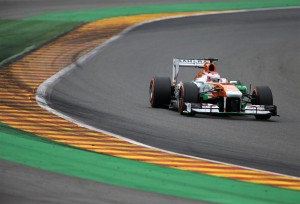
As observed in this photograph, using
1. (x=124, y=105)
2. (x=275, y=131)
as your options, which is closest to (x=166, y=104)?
(x=124, y=105)

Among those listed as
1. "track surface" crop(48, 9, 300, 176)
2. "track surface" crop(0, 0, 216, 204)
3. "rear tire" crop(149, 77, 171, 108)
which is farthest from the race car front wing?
"track surface" crop(0, 0, 216, 204)

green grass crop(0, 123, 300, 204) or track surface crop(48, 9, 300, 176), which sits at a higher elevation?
green grass crop(0, 123, 300, 204)

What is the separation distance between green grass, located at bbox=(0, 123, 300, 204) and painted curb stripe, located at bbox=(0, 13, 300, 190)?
21.4 inches

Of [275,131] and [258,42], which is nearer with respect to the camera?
[275,131]

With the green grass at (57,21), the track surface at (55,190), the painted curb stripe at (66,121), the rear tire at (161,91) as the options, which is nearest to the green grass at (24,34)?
the green grass at (57,21)

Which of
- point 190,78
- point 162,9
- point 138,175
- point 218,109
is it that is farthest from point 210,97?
point 162,9

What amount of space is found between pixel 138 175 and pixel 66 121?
22.5 ft

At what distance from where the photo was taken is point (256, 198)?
14.5 meters

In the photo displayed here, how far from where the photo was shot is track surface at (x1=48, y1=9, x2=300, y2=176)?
65.1 feet

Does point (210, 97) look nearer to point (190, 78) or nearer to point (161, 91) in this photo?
point (161, 91)

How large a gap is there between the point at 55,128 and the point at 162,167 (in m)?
5.00

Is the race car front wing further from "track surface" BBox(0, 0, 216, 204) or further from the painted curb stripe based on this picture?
"track surface" BBox(0, 0, 216, 204)

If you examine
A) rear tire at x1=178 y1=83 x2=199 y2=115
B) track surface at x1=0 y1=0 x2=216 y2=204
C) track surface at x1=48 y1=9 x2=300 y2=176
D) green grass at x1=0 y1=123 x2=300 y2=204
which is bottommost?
track surface at x1=48 y1=9 x2=300 y2=176

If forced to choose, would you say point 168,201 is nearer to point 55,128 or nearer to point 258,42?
point 55,128
